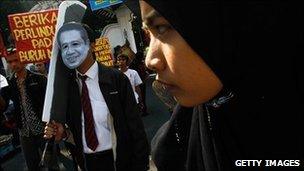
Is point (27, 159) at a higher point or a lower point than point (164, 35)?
lower

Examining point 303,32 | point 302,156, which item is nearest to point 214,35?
point 303,32

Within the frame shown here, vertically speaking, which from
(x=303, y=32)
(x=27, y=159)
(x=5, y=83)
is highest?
(x=303, y=32)

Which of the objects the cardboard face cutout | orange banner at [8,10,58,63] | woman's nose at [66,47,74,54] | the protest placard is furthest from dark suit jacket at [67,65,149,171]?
the protest placard

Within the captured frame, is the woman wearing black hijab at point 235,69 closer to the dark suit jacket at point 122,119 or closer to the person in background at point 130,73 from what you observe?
the dark suit jacket at point 122,119

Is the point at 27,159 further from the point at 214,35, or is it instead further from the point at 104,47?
the point at 214,35

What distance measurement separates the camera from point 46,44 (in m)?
6.13

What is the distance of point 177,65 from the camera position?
1.35 meters

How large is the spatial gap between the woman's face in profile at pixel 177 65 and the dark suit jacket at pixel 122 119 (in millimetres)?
2460

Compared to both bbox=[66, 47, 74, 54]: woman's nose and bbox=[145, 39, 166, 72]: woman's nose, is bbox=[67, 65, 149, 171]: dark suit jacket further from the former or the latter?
bbox=[145, 39, 166, 72]: woman's nose

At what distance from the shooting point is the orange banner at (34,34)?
6.07m

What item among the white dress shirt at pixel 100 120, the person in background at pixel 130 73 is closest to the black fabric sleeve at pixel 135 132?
the white dress shirt at pixel 100 120

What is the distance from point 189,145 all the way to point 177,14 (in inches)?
21.5

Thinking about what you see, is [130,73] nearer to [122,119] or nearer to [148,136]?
[148,136]

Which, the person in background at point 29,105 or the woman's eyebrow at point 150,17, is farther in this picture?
the person in background at point 29,105
